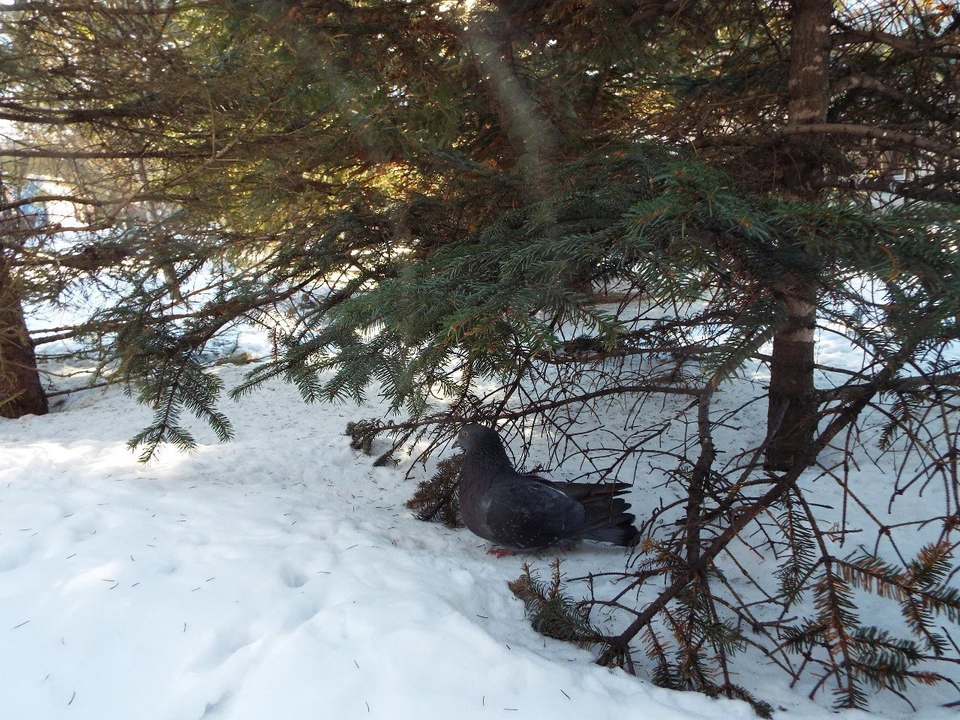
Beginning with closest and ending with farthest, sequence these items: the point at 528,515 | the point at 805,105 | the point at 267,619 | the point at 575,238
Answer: the point at 575,238 < the point at 267,619 < the point at 528,515 < the point at 805,105

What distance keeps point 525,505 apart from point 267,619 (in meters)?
1.35

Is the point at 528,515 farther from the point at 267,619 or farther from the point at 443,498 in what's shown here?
the point at 267,619

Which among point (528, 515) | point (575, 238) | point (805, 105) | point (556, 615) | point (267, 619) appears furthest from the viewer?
point (805, 105)

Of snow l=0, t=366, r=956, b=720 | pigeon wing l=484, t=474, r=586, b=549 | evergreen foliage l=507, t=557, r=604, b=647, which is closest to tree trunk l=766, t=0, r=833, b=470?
pigeon wing l=484, t=474, r=586, b=549

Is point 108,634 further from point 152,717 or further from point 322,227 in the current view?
point 322,227

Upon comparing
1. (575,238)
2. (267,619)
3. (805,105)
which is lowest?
(267,619)

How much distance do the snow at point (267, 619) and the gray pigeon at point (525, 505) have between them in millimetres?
193

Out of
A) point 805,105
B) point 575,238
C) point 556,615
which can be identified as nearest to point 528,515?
point 556,615

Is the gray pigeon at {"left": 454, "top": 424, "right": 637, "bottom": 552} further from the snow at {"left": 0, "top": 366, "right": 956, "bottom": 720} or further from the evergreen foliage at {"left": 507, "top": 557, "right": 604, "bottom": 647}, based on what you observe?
the evergreen foliage at {"left": 507, "top": 557, "right": 604, "bottom": 647}

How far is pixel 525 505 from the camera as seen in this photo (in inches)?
125

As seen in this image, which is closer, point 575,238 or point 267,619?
point 575,238

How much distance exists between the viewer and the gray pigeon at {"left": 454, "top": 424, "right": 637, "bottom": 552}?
3.19m

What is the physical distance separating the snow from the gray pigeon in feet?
0.63

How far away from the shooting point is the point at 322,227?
12.4 feet
